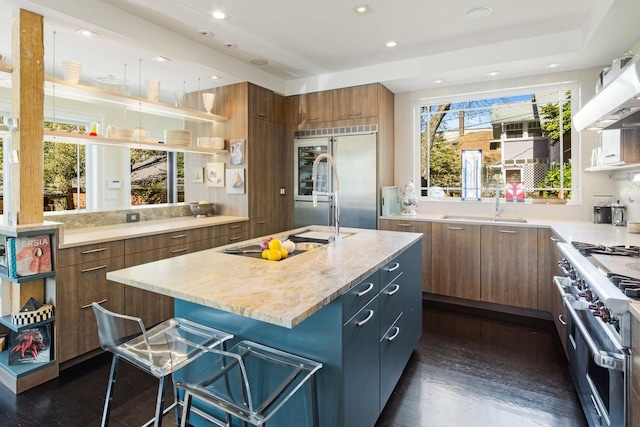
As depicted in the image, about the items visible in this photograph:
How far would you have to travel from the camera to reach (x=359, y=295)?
63.3 inches

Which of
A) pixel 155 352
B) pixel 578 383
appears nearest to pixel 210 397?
pixel 155 352

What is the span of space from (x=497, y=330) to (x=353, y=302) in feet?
7.74

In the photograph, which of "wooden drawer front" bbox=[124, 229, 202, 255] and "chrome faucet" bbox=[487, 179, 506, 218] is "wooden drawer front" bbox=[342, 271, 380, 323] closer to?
"wooden drawer front" bbox=[124, 229, 202, 255]

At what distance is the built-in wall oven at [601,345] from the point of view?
1225 millimetres

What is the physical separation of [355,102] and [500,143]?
181 cm

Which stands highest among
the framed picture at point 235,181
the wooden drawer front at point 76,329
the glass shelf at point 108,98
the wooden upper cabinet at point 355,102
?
the wooden upper cabinet at point 355,102

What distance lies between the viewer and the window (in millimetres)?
3943

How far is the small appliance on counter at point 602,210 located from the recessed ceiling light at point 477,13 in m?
2.12

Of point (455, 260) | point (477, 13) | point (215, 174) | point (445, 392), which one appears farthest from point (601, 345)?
point (215, 174)

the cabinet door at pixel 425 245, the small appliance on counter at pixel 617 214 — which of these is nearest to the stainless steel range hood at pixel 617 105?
the small appliance on counter at pixel 617 214

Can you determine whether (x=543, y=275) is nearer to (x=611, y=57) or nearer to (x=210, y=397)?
(x=611, y=57)

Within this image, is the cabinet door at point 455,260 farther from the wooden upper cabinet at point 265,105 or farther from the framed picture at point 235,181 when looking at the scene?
the wooden upper cabinet at point 265,105

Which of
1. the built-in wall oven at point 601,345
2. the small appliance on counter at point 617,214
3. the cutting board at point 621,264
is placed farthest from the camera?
the small appliance on counter at point 617,214

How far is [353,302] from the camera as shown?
60.8 inches
